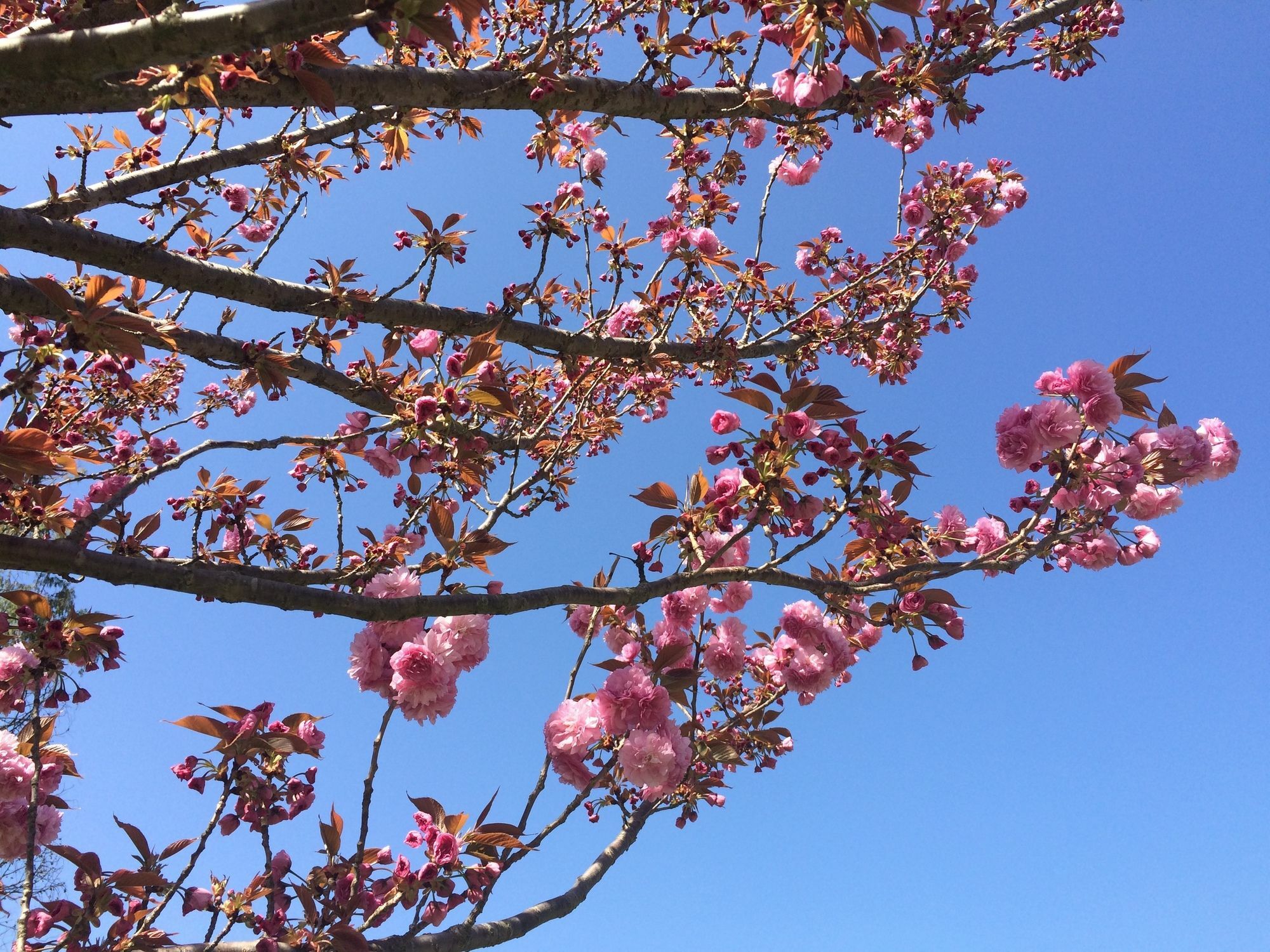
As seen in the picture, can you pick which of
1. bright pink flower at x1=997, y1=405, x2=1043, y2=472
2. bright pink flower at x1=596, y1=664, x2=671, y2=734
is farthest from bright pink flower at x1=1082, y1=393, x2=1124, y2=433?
bright pink flower at x1=596, y1=664, x2=671, y2=734

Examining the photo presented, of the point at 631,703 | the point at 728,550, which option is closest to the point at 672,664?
the point at 631,703

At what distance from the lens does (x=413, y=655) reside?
2057 mm

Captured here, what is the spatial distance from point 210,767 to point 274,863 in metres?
0.40

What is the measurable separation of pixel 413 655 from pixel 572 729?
24.7 inches

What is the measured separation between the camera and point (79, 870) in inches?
81.8

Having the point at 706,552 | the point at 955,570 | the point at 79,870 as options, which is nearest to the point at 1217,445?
the point at 955,570

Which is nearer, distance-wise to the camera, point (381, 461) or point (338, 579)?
point (338, 579)

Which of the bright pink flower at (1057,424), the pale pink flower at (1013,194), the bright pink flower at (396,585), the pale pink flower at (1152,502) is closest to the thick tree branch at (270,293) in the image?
the bright pink flower at (396,585)

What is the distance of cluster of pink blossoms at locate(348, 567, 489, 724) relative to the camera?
6.82 feet

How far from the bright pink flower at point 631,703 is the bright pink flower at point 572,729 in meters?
0.07

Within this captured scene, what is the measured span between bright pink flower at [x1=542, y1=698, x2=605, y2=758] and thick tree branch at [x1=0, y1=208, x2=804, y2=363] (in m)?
1.62

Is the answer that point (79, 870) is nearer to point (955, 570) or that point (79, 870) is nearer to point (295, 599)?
point (295, 599)

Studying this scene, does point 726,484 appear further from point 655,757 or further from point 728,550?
point 655,757

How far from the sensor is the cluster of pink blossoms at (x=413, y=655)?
2.08 m
